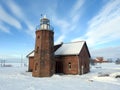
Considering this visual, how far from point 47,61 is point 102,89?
47.4 ft

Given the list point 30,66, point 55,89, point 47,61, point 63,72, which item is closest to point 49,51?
point 47,61

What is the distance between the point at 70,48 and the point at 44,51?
7299 millimetres

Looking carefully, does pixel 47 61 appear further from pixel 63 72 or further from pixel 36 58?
pixel 63 72

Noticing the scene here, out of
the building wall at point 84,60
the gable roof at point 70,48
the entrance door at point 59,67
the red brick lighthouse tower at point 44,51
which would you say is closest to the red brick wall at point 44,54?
the red brick lighthouse tower at point 44,51

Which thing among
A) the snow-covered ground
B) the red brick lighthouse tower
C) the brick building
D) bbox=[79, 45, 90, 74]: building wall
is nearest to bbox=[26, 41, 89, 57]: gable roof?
the brick building

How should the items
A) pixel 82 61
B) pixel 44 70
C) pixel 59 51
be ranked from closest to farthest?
pixel 44 70, pixel 82 61, pixel 59 51

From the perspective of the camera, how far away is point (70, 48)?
3381 cm

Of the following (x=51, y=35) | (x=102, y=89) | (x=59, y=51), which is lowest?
(x=102, y=89)

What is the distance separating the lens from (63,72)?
32.5 meters

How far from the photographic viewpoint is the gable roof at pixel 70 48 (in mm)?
31961

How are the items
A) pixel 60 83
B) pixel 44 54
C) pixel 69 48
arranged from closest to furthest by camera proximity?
1. pixel 60 83
2. pixel 44 54
3. pixel 69 48

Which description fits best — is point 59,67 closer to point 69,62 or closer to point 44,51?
point 69,62

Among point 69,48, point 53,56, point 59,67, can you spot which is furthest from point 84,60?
point 53,56

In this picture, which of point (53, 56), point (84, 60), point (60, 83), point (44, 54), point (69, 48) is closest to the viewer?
point (60, 83)
